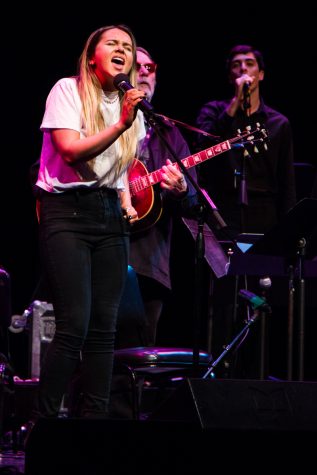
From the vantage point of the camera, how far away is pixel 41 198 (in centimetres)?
310

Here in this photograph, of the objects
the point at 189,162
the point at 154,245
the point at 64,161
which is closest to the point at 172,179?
the point at 64,161

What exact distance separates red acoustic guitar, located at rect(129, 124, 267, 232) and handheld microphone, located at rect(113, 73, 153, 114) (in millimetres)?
1258

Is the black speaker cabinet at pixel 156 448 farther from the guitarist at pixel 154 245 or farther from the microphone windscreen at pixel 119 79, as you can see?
the guitarist at pixel 154 245

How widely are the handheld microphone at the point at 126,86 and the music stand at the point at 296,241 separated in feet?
3.18

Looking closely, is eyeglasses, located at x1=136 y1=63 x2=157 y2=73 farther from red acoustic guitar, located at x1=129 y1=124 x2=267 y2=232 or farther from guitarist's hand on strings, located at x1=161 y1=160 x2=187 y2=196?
guitarist's hand on strings, located at x1=161 y1=160 x2=187 y2=196

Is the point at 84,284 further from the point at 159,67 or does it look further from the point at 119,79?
the point at 159,67

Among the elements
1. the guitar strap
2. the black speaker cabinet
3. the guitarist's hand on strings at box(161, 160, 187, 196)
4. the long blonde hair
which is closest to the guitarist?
the guitar strap

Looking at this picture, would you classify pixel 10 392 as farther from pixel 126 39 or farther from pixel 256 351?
pixel 126 39

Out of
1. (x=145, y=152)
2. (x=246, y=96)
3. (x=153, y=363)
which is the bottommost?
(x=153, y=363)

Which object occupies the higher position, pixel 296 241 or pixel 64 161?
pixel 64 161

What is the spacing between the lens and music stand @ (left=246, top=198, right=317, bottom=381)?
11.7ft

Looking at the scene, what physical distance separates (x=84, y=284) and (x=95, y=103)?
2.20 feet

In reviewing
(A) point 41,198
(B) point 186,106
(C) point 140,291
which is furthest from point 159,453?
(B) point 186,106

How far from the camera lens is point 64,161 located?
9.82 feet
